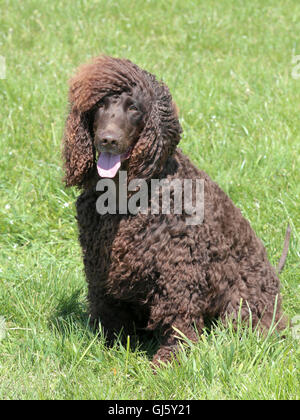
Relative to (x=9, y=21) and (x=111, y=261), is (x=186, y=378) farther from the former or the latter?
(x=9, y=21)

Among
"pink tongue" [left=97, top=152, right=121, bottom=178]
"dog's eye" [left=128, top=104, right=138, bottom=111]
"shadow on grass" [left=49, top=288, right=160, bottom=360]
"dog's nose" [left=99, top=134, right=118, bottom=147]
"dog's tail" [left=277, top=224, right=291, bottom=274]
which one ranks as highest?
"dog's eye" [left=128, top=104, right=138, bottom=111]

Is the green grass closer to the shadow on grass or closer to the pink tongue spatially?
the shadow on grass

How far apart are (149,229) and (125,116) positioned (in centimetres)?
59

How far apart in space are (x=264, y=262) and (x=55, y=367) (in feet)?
4.40

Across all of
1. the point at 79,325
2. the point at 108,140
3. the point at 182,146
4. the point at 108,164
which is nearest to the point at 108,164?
the point at 108,164

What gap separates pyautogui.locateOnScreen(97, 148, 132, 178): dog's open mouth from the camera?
2.95 m

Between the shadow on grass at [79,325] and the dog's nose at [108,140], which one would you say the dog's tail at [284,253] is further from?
the dog's nose at [108,140]

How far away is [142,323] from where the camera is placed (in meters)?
3.68

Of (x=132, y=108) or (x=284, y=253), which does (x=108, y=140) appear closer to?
(x=132, y=108)

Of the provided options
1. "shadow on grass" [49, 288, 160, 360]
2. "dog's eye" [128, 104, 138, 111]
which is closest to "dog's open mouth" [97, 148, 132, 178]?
"dog's eye" [128, 104, 138, 111]

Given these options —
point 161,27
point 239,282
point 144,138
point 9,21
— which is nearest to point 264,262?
point 239,282

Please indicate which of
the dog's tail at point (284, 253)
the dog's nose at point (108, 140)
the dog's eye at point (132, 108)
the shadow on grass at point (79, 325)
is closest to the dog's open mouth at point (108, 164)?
the dog's nose at point (108, 140)

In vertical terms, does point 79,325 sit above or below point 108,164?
below

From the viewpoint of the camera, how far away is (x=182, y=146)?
17.2 ft
